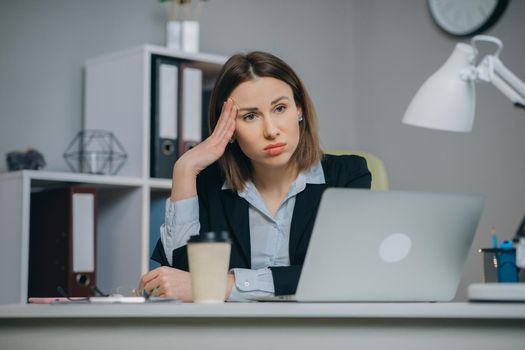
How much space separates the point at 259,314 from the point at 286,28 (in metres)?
2.91

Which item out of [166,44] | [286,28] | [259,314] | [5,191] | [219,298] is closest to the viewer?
[259,314]

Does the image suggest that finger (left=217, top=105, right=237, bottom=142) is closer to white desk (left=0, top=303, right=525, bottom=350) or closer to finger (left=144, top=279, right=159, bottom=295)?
finger (left=144, top=279, right=159, bottom=295)

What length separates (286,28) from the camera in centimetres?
385

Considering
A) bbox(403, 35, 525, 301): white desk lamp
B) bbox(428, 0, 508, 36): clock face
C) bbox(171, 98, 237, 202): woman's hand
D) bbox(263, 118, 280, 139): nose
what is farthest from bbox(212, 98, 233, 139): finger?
bbox(428, 0, 508, 36): clock face

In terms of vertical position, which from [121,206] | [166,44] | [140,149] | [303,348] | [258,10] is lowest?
[303,348]

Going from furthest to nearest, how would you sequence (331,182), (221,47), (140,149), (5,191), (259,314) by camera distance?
(221,47) < (140,149) < (5,191) < (331,182) < (259,314)

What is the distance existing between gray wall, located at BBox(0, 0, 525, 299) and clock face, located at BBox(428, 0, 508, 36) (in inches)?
1.8

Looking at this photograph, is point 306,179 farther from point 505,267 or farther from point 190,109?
point 190,109

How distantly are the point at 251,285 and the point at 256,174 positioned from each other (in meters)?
0.54

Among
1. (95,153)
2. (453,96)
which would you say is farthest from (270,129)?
(95,153)

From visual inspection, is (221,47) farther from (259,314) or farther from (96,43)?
(259,314)

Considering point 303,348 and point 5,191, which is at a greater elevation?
point 5,191

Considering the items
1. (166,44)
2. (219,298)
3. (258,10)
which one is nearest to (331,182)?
(219,298)

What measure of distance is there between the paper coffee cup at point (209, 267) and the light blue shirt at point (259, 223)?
2.12ft
